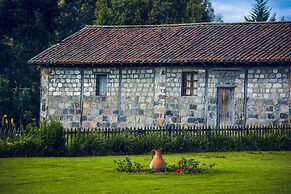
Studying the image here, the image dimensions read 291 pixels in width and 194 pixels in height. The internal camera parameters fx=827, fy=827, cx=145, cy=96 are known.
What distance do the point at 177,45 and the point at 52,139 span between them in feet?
46.9

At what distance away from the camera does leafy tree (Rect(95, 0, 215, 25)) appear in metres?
55.6

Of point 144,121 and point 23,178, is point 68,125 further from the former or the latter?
point 23,178

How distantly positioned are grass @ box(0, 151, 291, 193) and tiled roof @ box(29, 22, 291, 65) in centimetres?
1204

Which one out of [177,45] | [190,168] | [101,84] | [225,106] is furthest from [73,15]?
[190,168]

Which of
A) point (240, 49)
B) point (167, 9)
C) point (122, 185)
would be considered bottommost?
point (122, 185)

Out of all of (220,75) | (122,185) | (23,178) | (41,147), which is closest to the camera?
(122,185)

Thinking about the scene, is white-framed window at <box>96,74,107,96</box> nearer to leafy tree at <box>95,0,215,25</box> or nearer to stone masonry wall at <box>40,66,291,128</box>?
stone masonry wall at <box>40,66,291,128</box>

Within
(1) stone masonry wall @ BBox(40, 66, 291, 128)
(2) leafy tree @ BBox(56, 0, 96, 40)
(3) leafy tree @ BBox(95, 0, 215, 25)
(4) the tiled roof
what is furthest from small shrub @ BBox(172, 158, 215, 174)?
(3) leafy tree @ BBox(95, 0, 215, 25)

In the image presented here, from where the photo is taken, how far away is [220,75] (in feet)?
124

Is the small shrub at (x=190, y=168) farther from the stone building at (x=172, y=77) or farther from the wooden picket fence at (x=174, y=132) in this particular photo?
the stone building at (x=172, y=77)

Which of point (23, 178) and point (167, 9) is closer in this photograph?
point (23, 178)

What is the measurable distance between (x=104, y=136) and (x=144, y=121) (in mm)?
10271

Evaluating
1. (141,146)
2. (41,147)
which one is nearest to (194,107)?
(141,146)

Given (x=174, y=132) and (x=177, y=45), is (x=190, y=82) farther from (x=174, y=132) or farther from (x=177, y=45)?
(x=174, y=132)
